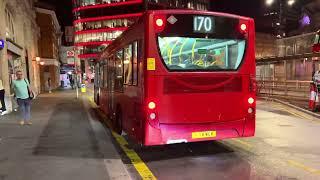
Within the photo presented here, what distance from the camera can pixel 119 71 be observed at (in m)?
10.7

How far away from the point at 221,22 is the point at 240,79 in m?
1.29

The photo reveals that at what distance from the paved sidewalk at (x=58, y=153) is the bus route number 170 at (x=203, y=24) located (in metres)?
3.13

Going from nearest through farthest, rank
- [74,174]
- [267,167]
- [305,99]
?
[74,174] → [267,167] → [305,99]

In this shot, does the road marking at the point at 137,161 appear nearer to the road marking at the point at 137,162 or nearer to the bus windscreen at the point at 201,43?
the road marking at the point at 137,162

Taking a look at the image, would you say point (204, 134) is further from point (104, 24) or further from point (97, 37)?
point (97, 37)

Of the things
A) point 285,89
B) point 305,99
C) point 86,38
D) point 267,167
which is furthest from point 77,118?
point 86,38

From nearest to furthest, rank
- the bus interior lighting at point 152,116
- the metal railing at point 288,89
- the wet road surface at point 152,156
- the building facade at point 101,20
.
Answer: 1. the wet road surface at point 152,156
2. the bus interior lighting at point 152,116
3. the metal railing at point 288,89
4. the building facade at point 101,20

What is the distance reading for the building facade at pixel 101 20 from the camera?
105m

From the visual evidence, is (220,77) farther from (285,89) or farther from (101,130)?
(285,89)

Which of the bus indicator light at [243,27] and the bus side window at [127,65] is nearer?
the bus indicator light at [243,27]

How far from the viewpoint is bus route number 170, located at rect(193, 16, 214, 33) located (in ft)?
26.1

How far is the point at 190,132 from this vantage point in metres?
7.87

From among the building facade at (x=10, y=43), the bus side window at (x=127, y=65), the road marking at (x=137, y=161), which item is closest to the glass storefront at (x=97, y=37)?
the building facade at (x=10, y=43)

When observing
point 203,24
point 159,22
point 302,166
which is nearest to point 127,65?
point 159,22
